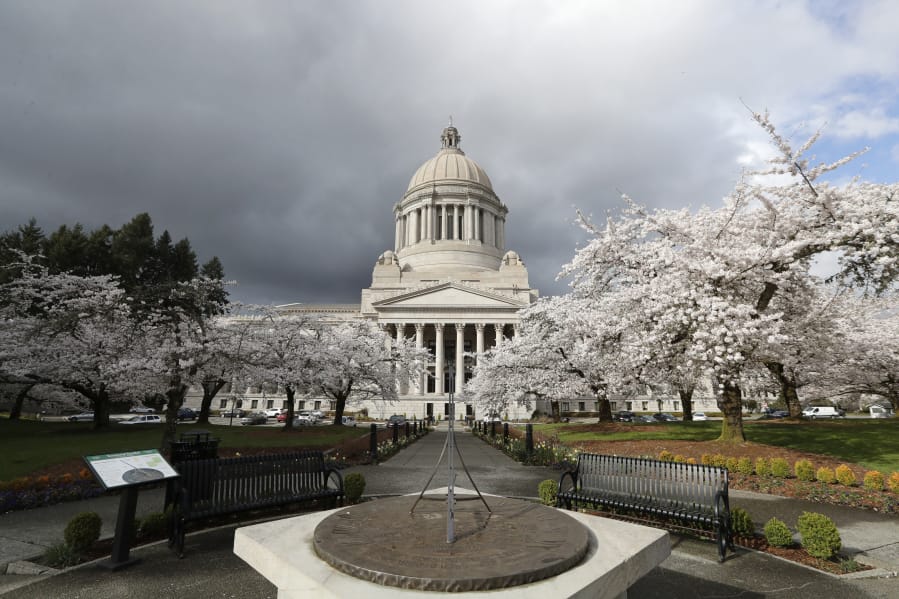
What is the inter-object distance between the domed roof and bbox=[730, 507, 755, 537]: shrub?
90.5 metres

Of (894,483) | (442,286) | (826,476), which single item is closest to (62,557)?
(826,476)

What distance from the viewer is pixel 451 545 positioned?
471 centimetres

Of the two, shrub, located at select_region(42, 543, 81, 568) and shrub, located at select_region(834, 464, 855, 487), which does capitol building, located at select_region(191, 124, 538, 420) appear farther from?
shrub, located at select_region(42, 543, 81, 568)

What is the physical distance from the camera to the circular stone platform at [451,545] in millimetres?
3990

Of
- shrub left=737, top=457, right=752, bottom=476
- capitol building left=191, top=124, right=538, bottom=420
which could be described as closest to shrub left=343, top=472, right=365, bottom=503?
shrub left=737, top=457, right=752, bottom=476

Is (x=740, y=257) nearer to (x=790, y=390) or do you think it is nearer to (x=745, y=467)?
(x=745, y=467)

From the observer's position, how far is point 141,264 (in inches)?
1939

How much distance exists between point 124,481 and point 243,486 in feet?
6.58

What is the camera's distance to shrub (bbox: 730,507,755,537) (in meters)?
7.90

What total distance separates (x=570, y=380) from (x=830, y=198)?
64.3 feet

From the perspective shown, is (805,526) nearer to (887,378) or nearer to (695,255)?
(695,255)

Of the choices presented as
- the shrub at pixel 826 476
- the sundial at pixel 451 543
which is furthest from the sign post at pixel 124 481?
the shrub at pixel 826 476

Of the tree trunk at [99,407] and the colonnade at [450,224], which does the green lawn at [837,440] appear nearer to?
the tree trunk at [99,407]

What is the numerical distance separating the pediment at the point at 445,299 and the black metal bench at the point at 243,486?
6089cm
